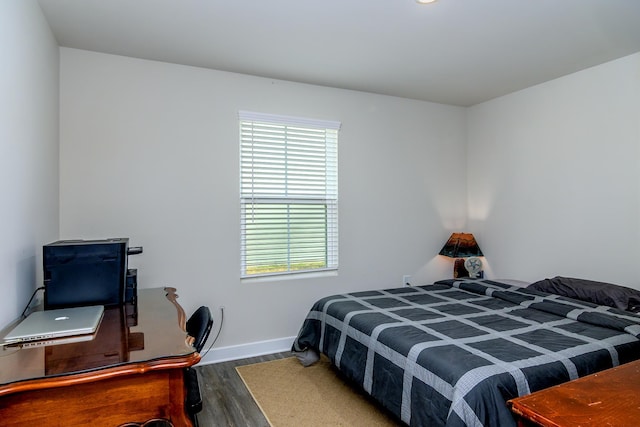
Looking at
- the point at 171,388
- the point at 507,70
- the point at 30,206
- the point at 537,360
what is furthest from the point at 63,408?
the point at 507,70

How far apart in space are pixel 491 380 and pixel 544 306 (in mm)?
1316

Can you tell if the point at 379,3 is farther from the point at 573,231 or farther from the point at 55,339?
the point at 573,231

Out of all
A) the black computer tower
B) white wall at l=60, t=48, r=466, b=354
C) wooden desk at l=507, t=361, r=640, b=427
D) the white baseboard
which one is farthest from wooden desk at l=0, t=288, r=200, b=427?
the white baseboard

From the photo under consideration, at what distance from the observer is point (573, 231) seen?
10.8 ft

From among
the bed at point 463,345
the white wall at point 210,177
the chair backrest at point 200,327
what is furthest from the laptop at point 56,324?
the bed at point 463,345

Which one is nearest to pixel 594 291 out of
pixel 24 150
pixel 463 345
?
pixel 463 345

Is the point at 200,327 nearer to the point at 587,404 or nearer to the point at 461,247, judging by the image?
the point at 587,404

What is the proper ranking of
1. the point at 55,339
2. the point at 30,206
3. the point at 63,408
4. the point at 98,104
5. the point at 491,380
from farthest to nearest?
1. the point at 98,104
2. the point at 30,206
3. the point at 491,380
4. the point at 55,339
5. the point at 63,408

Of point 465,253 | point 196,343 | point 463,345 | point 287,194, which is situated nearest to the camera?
point 196,343

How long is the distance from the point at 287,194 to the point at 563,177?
2.49 metres

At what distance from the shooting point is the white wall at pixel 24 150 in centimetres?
163

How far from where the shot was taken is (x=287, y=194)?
3494 millimetres

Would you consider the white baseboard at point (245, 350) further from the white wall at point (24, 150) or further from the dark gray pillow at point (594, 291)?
the dark gray pillow at point (594, 291)

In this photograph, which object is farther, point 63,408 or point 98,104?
point 98,104
